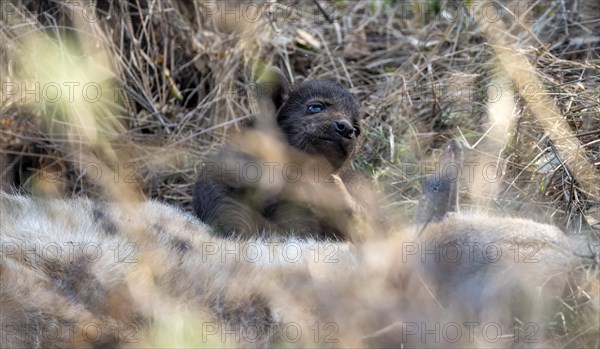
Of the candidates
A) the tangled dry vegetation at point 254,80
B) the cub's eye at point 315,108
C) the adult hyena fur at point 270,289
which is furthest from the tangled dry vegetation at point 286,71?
the adult hyena fur at point 270,289

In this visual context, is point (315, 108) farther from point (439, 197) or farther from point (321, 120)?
point (439, 197)

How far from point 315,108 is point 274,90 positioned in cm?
31

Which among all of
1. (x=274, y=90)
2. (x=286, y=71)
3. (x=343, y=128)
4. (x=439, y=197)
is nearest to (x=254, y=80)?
(x=286, y=71)

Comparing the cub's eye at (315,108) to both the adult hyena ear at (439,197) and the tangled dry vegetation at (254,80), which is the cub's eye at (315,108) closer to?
the tangled dry vegetation at (254,80)

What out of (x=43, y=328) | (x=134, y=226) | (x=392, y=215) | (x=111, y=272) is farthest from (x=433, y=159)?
(x=43, y=328)

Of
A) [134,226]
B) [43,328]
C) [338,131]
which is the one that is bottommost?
[43,328]

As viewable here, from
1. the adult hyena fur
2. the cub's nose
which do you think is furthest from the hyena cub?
the adult hyena fur

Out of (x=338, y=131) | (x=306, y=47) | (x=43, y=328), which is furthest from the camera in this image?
(x=306, y=47)

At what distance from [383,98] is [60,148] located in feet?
7.67

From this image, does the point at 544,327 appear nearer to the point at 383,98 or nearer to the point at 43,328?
the point at 43,328

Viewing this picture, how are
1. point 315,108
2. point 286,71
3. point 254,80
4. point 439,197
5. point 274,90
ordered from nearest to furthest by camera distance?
point 439,197
point 315,108
point 274,90
point 254,80
point 286,71

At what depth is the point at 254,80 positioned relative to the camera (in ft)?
19.9

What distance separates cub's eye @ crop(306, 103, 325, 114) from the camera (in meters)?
5.15

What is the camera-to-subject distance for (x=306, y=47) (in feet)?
22.9
